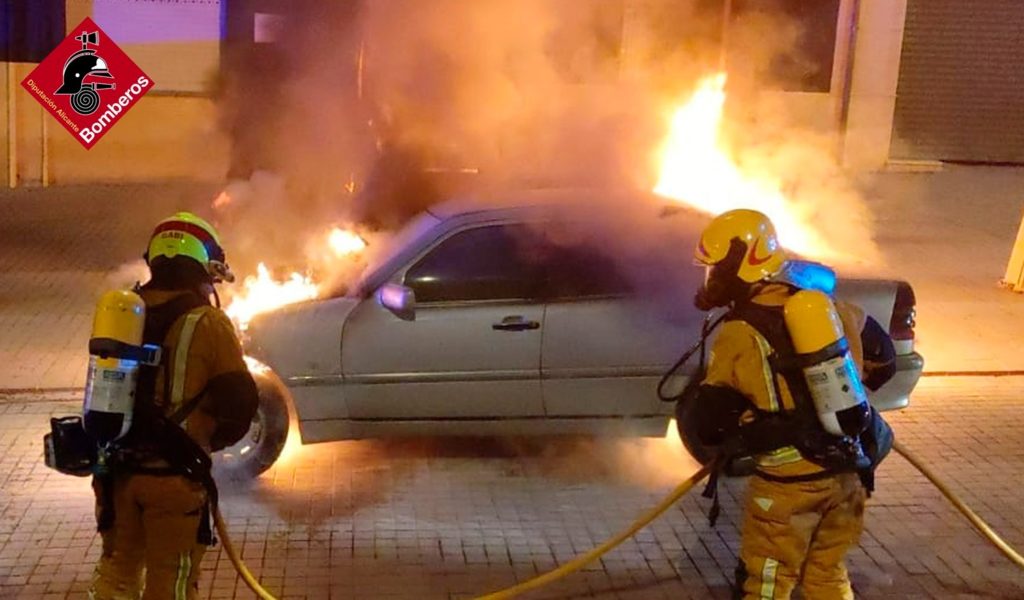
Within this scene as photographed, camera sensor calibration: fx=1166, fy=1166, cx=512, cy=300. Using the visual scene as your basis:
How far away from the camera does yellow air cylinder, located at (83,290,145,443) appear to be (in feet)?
11.8

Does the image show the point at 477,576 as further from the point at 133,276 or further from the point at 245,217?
the point at 133,276

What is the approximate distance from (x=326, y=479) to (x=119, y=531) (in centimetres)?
226

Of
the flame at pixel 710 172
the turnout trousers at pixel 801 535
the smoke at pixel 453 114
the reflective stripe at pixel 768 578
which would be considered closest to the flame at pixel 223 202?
the smoke at pixel 453 114

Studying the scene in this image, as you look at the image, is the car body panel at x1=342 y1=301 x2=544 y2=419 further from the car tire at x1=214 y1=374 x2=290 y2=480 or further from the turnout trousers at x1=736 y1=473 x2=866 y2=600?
the turnout trousers at x1=736 y1=473 x2=866 y2=600

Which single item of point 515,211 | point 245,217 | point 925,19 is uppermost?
point 925,19

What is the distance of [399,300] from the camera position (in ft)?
18.9

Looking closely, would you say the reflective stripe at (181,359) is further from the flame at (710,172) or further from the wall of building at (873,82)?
the wall of building at (873,82)

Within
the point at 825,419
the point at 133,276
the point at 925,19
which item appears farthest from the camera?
the point at 925,19

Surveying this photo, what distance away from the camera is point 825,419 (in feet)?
12.3

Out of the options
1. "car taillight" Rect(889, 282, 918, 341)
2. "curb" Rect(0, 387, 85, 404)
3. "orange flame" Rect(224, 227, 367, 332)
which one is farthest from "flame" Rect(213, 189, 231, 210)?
"car taillight" Rect(889, 282, 918, 341)

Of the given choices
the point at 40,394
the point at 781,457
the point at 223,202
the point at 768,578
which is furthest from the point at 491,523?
the point at 223,202

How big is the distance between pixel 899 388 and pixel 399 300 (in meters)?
2.66

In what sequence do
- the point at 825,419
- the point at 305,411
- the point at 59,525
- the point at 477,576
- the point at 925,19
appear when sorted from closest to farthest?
1. the point at 825,419
2. the point at 477,576
3. the point at 59,525
4. the point at 305,411
5. the point at 925,19

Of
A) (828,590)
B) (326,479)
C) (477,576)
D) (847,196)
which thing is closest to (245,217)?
(326,479)
